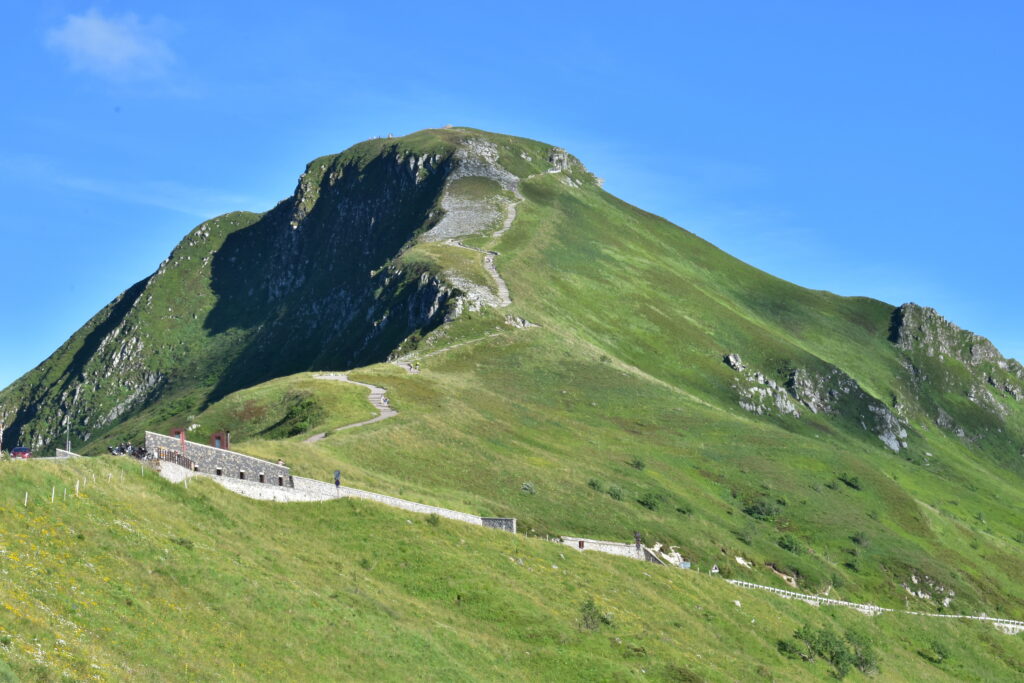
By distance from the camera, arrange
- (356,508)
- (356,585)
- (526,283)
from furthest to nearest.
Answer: (526,283)
(356,508)
(356,585)

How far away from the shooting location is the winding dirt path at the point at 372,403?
88.3 meters

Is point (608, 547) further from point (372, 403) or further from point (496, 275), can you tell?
point (496, 275)

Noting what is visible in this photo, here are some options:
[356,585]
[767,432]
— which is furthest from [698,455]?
[356,585]

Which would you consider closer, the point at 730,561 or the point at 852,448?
the point at 730,561

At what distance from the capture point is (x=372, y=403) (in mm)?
102625

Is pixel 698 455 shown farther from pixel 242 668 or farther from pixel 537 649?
pixel 242 668

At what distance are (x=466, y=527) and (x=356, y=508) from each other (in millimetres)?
6994

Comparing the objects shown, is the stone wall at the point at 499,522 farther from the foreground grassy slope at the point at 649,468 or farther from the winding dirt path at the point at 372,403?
the winding dirt path at the point at 372,403

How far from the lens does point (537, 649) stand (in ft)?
156

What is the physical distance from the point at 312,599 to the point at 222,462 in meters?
14.6

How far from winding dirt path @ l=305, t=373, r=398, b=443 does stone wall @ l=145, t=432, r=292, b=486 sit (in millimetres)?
27323

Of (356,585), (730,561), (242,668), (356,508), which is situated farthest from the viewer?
(730,561)

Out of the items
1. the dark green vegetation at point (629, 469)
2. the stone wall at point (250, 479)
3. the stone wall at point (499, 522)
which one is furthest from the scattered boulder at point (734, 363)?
the stone wall at point (250, 479)

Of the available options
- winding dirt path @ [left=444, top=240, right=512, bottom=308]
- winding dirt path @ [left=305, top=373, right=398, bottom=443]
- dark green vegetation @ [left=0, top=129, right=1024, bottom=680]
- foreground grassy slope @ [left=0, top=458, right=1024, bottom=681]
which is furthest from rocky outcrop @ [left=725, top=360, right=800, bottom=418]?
foreground grassy slope @ [left=0, top=458, right=1024, bottom=681]
